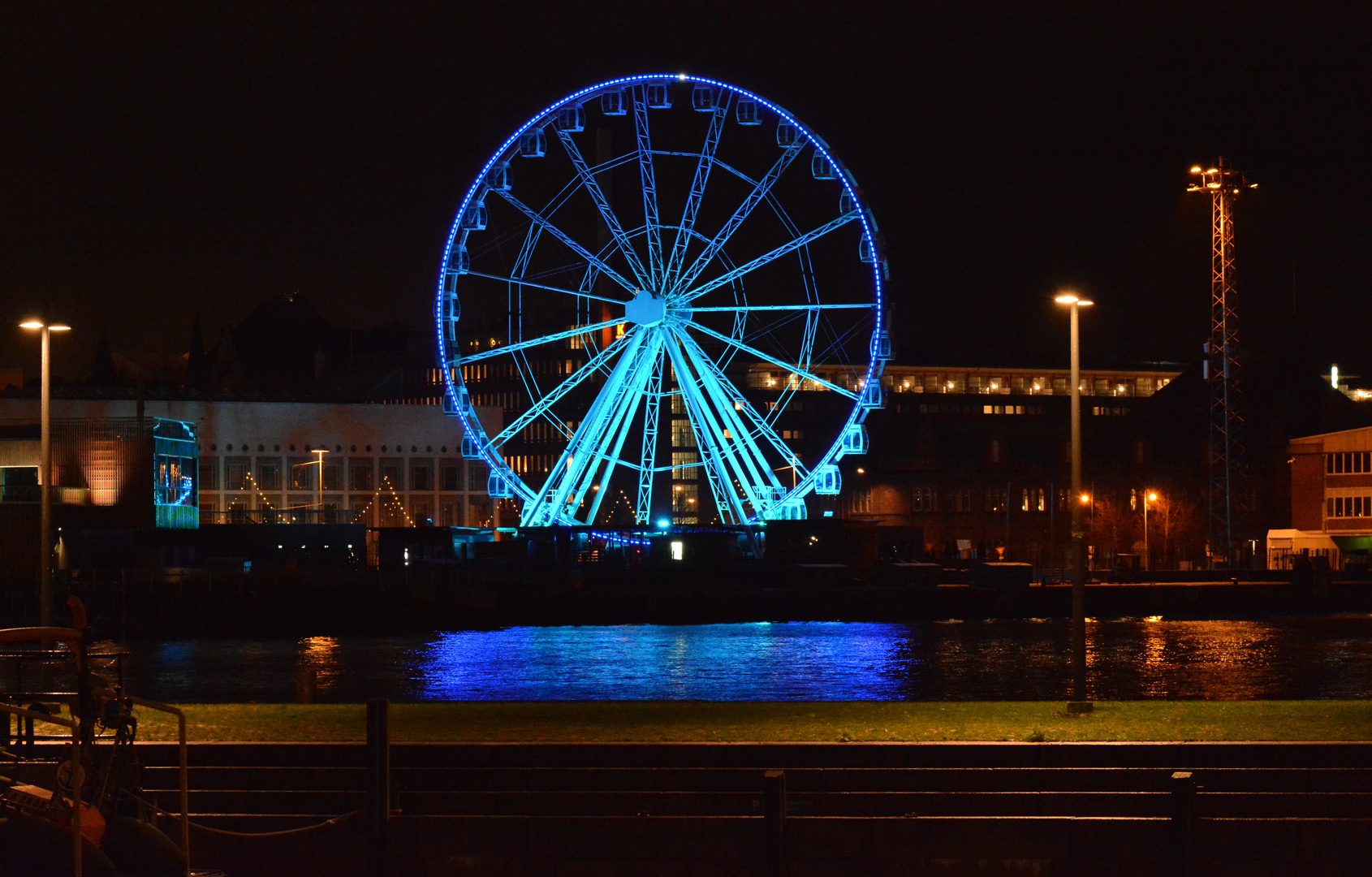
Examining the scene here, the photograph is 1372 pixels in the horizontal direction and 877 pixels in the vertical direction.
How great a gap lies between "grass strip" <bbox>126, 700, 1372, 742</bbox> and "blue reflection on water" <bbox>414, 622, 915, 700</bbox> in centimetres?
1361

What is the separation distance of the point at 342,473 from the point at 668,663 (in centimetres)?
7561

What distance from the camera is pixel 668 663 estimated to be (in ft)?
177

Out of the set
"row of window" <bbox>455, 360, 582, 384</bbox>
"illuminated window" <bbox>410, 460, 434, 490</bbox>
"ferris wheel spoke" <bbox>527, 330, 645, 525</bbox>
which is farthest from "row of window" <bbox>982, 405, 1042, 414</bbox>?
"ferris wheel spoke" <bbox>527, 330, 645, 525</bbox>

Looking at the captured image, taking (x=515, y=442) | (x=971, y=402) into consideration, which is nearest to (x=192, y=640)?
(x=515, y=442)

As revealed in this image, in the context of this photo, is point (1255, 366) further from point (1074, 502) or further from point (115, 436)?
point (1074, 502)

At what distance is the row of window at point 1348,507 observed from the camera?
110 m

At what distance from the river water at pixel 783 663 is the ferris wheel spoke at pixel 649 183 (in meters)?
14.6

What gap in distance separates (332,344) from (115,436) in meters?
113

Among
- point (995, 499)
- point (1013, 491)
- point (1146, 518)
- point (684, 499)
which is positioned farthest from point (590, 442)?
point (684, 499)

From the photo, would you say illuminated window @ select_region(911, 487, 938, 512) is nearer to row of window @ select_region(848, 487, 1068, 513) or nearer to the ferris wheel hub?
row of window @ select_region(848, 487, 1068, 513)

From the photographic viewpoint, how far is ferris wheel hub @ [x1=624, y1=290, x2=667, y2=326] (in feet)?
207
